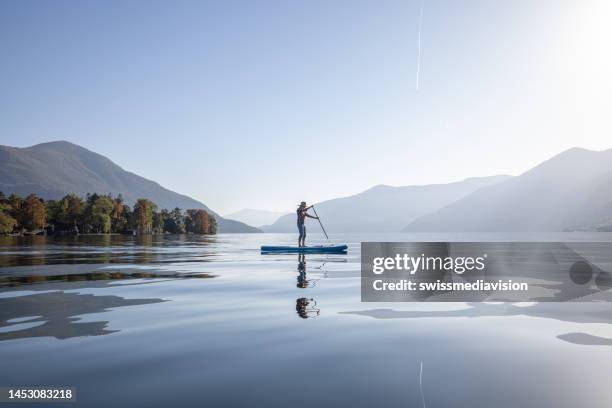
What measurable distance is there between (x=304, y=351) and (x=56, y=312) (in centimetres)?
793

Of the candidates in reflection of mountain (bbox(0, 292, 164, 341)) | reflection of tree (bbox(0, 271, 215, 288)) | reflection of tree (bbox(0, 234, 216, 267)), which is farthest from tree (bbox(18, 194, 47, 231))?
reflection of mountain (bbox(0, 292, 164, 341))

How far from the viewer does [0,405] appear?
5492mm

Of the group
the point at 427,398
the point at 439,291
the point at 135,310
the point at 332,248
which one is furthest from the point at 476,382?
the point at 332,248

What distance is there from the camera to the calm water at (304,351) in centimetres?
577

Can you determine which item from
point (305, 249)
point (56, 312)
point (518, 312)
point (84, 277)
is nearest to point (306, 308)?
point (518, 312)

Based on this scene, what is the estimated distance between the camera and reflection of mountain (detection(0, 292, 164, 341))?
31.0ft

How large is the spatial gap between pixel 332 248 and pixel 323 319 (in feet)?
104

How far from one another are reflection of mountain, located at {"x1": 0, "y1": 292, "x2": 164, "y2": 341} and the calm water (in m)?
0.03

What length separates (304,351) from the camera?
796 cm

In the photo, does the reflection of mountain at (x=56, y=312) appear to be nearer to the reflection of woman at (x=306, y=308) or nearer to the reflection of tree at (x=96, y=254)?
the reflection of woman at (x=306, y=308)

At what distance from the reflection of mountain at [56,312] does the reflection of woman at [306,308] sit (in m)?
4.58

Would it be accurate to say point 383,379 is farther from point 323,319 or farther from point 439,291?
point 439,291

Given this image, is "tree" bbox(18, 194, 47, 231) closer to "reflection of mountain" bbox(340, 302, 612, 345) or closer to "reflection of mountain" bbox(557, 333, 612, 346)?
"reflection of mountain" bbox(340, 302, 612, 345)

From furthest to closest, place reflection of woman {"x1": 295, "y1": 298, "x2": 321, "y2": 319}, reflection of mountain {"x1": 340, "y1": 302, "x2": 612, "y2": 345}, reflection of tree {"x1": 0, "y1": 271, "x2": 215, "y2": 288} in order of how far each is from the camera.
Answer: reflection of tree {"x1": 0, "y1": 271, "x2": 215, "y2": 288}
reflection of woman {"x1": 295, "y1": 298, "x2": 321, "y2": 319}
reflection of mountain {"x1": 340, "y1": 302, "x2": 612, "y2": 345}
